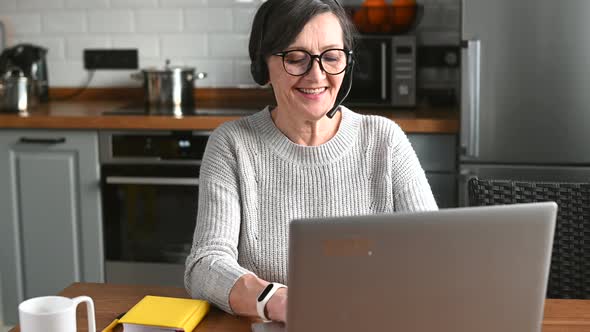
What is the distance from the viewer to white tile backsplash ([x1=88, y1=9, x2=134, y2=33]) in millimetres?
3791

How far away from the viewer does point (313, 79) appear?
1.87 m

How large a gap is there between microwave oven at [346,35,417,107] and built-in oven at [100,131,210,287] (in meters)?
0.63

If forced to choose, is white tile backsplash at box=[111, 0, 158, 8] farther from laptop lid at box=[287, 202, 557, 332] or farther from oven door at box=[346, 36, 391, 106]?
laptop lid at box=[287, 202, 557, 332]

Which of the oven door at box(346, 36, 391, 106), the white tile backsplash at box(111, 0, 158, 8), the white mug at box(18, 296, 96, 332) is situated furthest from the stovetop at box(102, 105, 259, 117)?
the white mug at box(18, 296, 96, 332)

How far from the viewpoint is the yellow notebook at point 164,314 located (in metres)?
1.44

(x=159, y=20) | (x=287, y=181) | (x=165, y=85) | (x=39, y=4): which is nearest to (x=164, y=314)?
(x=287, y=181)

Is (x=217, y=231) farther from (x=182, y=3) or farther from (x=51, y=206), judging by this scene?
(x=182, y=3)

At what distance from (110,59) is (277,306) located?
2.57 metres

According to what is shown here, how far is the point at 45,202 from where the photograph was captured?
131 inches

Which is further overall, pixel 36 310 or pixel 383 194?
pixel 383 194

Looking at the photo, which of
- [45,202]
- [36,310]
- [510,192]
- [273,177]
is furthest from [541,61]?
[36,310]

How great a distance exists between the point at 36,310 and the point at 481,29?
2053mm

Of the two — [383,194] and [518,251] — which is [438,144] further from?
[518,251]

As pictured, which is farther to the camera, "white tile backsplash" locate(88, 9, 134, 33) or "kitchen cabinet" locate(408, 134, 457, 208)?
"white tile backsplash" locate(88, 9, 134, 33)
